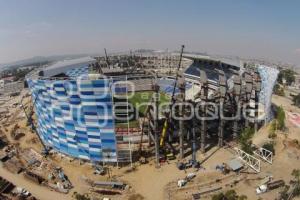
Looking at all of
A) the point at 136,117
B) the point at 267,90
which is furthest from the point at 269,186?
the point at 136,117

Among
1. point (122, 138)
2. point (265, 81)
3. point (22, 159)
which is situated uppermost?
point (265, 81)

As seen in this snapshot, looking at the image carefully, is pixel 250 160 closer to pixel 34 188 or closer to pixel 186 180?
pixel 186 180

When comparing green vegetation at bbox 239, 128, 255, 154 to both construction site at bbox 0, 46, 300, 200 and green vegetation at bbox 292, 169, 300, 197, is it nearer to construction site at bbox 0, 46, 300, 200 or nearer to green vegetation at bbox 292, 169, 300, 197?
construction site at bbox 0, 46, 300, 200

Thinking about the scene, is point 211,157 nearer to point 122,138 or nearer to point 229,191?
point 229,191

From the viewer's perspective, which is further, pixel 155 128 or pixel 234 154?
pixel 234 154

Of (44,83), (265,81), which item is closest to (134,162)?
(44,83)

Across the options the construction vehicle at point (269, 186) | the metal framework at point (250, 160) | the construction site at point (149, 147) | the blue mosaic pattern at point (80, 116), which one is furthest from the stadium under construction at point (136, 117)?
the construction vehicle at point (269, 186)

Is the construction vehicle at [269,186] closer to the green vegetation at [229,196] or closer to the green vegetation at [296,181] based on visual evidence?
the green vegetation at [296,181]
